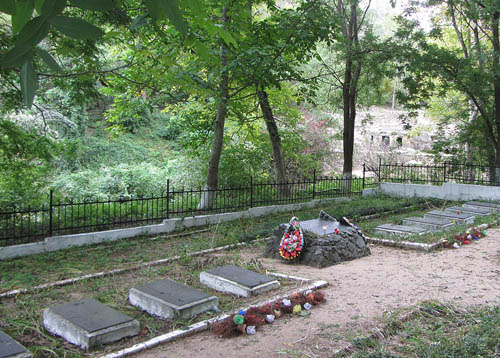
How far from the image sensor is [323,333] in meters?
4.38

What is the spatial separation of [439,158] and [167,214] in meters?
14.1

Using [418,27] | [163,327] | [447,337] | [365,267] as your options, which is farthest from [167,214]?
[418,27]

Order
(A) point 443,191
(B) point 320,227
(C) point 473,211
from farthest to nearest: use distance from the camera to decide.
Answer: (A) point 443,191, (C) point 473,211, (B) point 320,227

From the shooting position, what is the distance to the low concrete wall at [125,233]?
7996 millimetres

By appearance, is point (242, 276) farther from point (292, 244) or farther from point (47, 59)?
point (47, 59)

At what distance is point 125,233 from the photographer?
9500 millimetres

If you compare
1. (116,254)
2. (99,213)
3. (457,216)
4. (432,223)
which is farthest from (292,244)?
(457,216)

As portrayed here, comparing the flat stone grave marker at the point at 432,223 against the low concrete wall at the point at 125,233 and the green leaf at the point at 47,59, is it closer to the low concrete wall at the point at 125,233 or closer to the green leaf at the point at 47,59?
the low concrete wall at the point at 125,233

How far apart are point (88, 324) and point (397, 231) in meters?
7.61

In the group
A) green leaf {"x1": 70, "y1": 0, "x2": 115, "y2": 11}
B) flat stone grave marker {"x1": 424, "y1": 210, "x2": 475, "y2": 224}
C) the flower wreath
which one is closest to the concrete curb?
the flower wreath

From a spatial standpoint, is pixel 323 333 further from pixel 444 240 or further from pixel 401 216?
pixel 401 216

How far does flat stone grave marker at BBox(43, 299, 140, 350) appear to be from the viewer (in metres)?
4.15

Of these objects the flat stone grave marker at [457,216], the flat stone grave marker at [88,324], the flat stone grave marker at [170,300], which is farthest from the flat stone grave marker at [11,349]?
the flat stone grave marker at [457,216]

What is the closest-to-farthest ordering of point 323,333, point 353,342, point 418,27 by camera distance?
point 353,342 → point 323,333 → point 418,27
